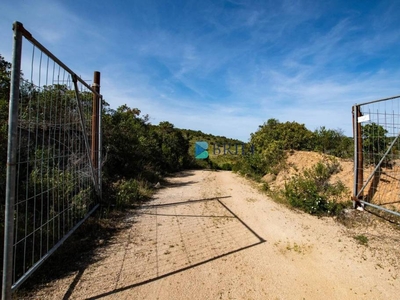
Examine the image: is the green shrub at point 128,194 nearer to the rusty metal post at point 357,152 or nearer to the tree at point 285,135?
the rusty metal post at point 357,152

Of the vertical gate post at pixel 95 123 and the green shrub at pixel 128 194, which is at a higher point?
the vertical gate post at pixel 95 123

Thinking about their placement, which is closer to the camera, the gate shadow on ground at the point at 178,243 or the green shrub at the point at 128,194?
the gate shadow on ground at the point at 178,243

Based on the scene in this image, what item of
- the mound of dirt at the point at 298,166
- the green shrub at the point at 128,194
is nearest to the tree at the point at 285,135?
the mound of dirt at the point at 298,166

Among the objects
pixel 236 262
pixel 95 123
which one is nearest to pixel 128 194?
pixel 95 123

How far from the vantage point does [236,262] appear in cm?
292

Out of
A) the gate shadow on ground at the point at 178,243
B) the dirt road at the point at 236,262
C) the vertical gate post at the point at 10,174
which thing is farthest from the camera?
the gate shadow on ground at the point at 178,243

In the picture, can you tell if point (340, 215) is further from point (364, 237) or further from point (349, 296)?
point (349, 296)

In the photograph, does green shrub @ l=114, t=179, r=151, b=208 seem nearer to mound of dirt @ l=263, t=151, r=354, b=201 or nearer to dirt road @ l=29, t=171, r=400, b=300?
dirt road @ l=29, t=171, r=400, b=300

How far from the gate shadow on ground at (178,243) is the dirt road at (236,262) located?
0.04ft

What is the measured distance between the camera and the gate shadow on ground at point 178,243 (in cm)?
262

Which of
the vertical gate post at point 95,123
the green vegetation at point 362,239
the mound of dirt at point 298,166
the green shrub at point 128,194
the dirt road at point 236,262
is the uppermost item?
the vertical gate post at point 95,123

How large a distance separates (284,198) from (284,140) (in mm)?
4647

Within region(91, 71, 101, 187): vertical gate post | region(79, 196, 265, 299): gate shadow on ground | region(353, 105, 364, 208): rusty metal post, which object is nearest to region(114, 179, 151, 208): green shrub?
region(79, 196, 265, 299): gate shadow on ground

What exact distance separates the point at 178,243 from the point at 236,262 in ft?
3.26
